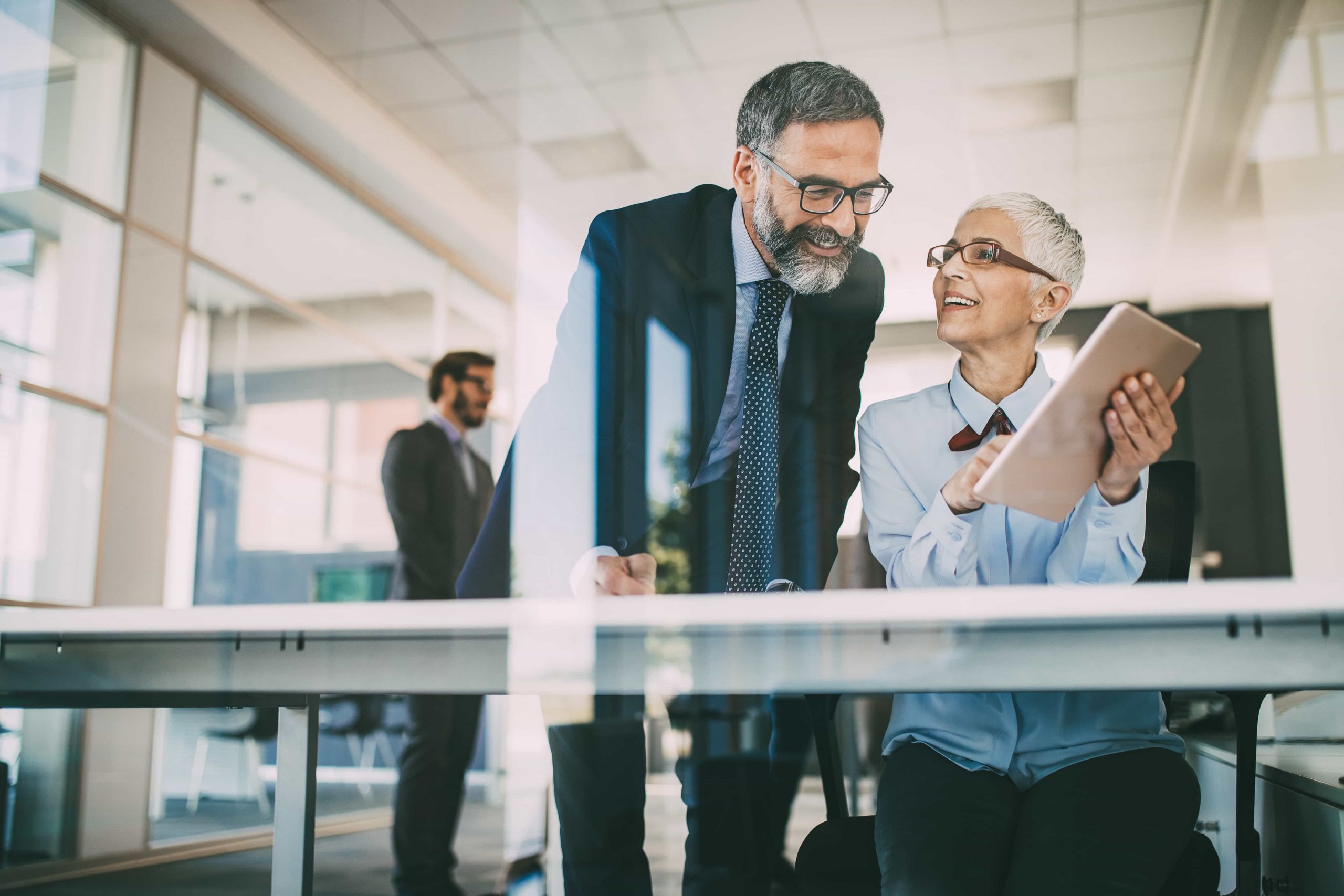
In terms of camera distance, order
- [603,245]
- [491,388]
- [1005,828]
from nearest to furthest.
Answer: [1005,828], [603,245], [491,388]

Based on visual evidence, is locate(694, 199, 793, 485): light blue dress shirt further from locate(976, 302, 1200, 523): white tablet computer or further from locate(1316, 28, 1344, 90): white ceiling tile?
locate(1316, 28, 1344, 90): white ceiling tile

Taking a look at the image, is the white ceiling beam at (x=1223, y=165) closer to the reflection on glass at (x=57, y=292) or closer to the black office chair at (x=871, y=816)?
the black office chair at (x=871, y=816)

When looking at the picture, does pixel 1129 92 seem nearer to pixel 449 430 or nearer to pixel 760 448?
pixel 760 448

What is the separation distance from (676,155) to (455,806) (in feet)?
6.18

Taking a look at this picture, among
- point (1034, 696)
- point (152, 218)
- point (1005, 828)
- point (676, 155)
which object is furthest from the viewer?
point (152, 218)

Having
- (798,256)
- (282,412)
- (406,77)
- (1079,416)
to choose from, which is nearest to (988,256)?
(798,256)

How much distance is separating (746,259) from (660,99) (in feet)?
4.64

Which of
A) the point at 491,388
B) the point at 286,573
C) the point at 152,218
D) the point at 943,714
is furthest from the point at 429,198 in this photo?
the point at 943,714

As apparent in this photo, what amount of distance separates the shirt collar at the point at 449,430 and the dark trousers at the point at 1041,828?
2350 millimetres

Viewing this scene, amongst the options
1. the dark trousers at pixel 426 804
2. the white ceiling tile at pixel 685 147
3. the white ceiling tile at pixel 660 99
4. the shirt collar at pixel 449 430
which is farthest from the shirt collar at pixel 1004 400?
the shirt collar at pixel 449 430

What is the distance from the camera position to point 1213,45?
3.08 m

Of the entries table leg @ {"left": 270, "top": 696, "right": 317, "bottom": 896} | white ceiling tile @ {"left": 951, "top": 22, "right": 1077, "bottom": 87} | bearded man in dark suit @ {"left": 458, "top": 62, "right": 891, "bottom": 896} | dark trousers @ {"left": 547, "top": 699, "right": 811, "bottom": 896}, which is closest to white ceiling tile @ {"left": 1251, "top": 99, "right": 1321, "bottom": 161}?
white ceiling tile @ {"left": 951, "top": 22, "right": 1077, "bottom": 87}

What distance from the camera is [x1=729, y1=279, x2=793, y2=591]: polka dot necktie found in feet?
6.19

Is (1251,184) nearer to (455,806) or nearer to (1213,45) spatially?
(1213,45)
